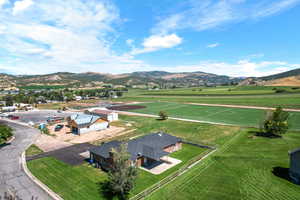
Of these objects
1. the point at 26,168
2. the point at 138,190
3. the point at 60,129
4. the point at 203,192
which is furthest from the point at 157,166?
the point at 60,129

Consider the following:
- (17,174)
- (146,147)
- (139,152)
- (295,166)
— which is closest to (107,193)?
(139,152)

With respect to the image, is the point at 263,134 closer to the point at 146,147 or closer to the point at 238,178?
the point at 238,178

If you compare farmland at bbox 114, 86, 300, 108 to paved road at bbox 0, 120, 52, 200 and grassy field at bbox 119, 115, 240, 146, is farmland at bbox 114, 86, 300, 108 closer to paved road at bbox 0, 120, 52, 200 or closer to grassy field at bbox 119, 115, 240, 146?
grassy field at bbox 119, 115, 240, 146

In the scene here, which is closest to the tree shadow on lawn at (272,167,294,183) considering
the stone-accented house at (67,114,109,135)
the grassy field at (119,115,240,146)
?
the grassy field at (119,115,240,146)

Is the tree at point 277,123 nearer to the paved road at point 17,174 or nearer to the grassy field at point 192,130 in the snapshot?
the grassy field at point 192,130

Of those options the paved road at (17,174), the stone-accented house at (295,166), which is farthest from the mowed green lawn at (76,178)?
the stone-accented house at (295,166)
